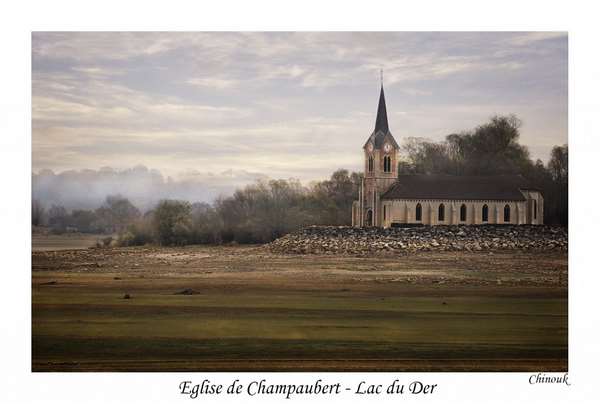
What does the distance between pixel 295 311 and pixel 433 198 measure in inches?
293

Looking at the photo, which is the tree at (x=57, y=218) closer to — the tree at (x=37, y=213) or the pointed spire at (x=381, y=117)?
the tree at (x=37, y=213)

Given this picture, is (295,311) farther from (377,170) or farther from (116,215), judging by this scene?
(377,170)

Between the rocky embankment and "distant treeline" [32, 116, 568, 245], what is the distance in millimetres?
406

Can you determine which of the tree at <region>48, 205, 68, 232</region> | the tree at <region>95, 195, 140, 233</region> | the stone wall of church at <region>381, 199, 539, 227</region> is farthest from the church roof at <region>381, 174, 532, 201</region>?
the tree at <region>48, 205, 68, 232</region>

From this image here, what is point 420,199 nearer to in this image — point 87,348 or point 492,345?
point 492,345

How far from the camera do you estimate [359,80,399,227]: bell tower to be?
18.5 meters

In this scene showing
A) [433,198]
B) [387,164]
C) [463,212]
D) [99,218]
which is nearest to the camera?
[99,218]

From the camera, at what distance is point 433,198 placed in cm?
2084

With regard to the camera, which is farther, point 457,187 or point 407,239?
point 457,187

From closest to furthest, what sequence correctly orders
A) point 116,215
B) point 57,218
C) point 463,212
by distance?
point 57,218 < point 116,215 < point 463,212

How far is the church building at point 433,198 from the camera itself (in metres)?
19.6

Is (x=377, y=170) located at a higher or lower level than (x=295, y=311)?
higher

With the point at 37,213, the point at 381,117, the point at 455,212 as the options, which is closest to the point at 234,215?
the point at 381,117

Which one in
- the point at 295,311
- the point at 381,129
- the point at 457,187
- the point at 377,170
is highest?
the point at 381,129
